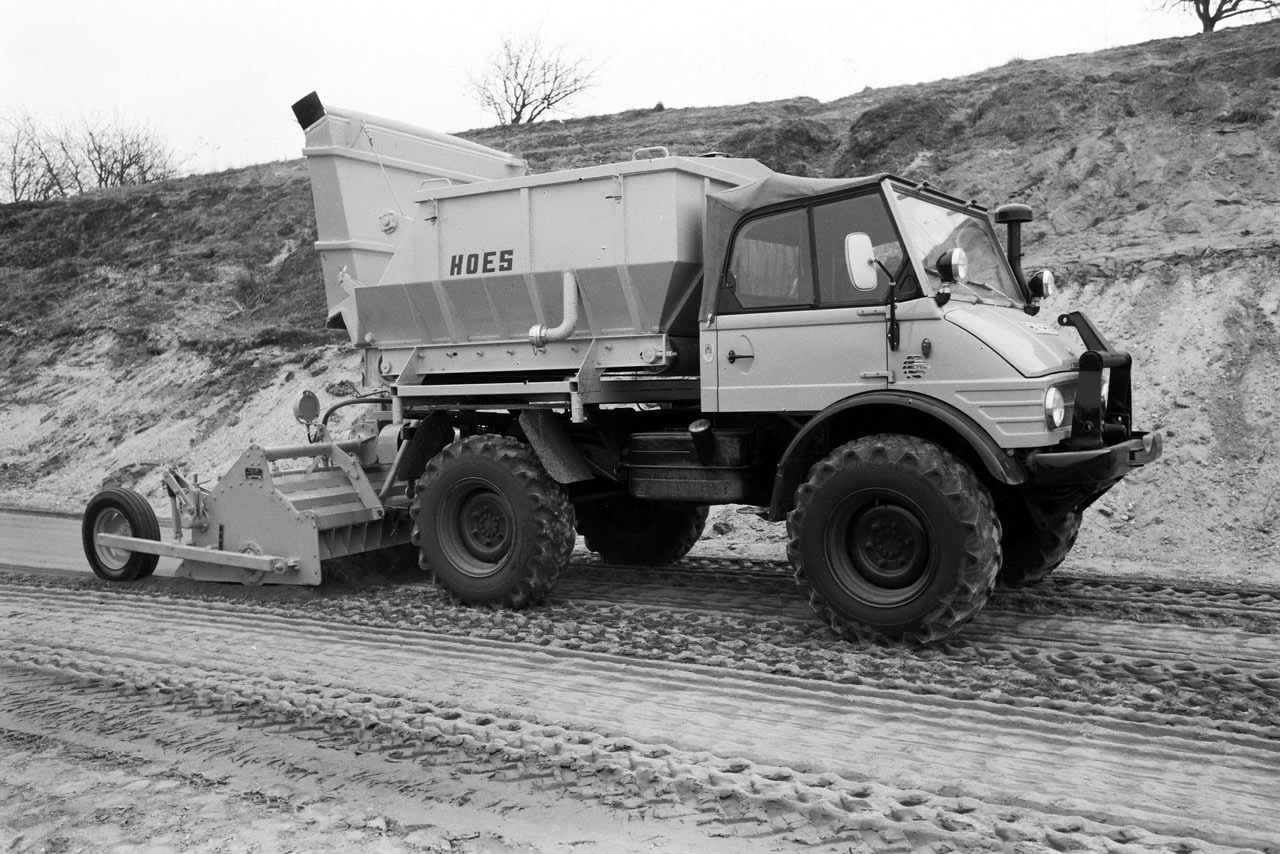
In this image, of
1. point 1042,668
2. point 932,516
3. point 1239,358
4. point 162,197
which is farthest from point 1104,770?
point 162,197

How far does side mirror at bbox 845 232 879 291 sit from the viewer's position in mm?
6586

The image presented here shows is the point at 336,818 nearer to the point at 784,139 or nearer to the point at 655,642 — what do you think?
the point at 655,642

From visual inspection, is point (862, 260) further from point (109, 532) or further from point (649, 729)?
point (109, 532)

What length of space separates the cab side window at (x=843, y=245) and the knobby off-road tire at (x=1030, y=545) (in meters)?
1.90

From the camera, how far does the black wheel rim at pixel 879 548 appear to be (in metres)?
6.37

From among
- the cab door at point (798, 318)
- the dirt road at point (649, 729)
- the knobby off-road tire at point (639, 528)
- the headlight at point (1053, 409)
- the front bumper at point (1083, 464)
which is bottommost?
the dirt road at point (649, 729)

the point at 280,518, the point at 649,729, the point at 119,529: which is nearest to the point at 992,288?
the point at 649,729

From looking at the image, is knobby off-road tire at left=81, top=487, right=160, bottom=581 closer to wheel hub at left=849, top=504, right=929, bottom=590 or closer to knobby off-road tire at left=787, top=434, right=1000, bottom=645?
knobby off-road tire at left=787, top=434, right=1000, bottom=645

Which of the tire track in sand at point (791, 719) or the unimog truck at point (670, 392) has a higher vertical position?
the unimog truck at point (670, 392)

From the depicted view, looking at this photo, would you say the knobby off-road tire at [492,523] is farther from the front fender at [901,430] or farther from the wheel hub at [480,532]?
the front fender at [901,430]

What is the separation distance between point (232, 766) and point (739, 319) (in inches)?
151

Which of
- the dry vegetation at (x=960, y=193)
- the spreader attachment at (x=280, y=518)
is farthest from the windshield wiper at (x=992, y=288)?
the spreader attachment at (x=280, y=518)

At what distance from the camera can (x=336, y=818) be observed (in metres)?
4.38

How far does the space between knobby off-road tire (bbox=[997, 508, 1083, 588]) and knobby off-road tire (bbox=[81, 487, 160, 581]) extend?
661 centimetres
